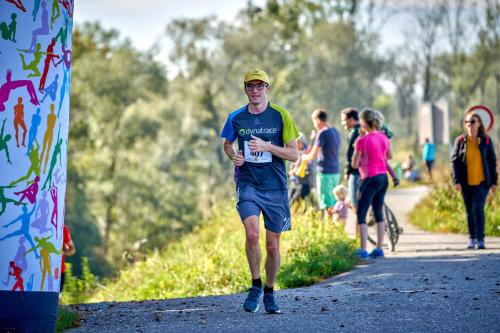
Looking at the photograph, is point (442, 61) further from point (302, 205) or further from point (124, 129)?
point (302, 205)

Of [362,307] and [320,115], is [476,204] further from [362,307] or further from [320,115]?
[362,307]

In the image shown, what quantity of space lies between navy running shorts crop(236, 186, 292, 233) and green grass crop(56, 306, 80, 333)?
1.61 metres

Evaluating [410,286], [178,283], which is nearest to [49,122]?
[410,286]

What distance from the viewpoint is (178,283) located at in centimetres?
1546

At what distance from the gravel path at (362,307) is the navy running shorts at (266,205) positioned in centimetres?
77

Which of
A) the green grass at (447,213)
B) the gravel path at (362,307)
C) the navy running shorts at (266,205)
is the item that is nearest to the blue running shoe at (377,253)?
the gravel path at (362,307)

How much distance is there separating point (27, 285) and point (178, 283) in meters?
8.65

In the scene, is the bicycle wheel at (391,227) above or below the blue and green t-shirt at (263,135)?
below

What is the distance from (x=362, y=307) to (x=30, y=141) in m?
3.25

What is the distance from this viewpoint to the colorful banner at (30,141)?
682cm

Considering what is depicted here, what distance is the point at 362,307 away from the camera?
8.59 meters

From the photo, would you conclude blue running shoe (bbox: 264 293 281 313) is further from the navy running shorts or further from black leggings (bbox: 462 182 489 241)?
black leggings (bbox: 462 182 489 241)

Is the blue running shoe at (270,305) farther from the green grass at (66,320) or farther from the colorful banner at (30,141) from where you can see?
the colorful banner at (30,141)

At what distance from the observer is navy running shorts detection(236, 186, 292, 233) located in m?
8.41
